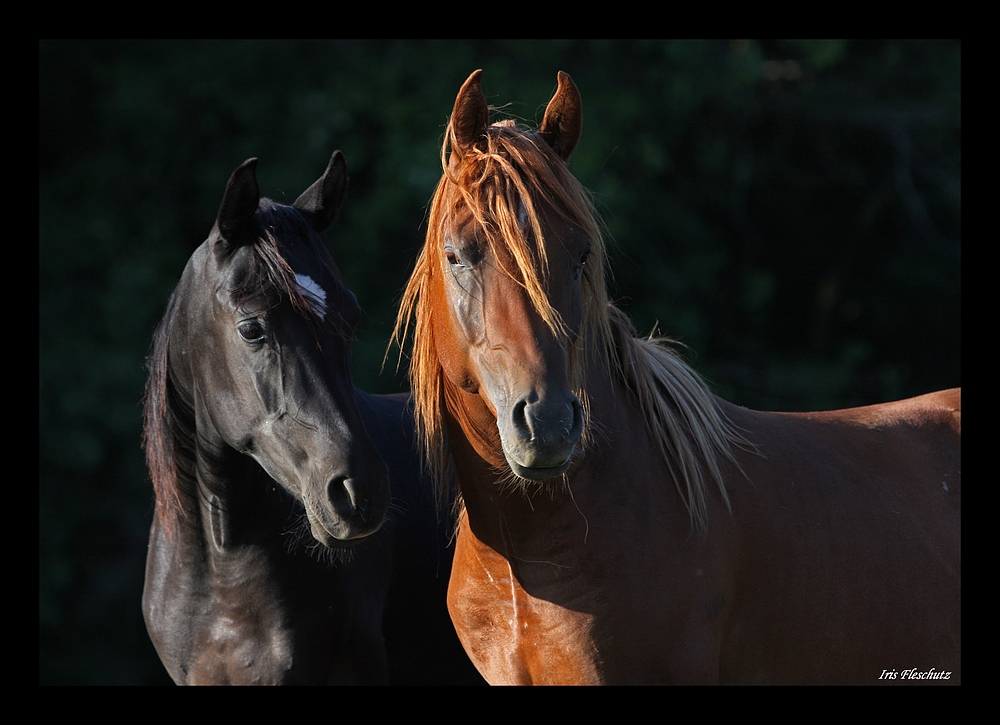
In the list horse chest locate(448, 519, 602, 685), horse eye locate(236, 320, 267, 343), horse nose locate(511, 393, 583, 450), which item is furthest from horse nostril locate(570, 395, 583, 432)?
horse eye locate(236, 320, 267, 343)

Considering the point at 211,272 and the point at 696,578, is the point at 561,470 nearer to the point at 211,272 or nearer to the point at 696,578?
the point at 696,578

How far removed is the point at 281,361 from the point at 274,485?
1.64 feet

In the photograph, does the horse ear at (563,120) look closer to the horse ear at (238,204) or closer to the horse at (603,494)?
the horse at (603,494)

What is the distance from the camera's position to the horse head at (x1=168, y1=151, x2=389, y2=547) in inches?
83.7

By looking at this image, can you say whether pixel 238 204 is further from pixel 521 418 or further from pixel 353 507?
pixel 521 418

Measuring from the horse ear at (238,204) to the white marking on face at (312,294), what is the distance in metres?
0.22

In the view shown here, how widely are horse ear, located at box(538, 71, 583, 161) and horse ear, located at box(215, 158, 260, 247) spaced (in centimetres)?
72

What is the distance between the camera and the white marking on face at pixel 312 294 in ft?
7.28

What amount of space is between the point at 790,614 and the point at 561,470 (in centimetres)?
81

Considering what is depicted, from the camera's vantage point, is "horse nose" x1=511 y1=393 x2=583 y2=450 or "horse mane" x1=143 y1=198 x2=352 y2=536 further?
"horse mane" x1=143 y1=198 x2=352 y2=536

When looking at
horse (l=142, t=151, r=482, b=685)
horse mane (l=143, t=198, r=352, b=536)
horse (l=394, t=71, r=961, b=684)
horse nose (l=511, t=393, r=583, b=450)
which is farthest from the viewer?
horse mane (l=143, t=198, r=352, b=536)

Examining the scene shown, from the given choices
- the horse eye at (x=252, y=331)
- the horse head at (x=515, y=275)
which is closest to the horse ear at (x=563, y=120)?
the horse head at (x=515, y=275)

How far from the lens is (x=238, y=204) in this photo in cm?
226

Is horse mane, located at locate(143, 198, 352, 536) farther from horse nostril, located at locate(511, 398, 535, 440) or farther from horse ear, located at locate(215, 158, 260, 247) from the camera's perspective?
horse nostril, located at locate(511, 398, 535, 440)
